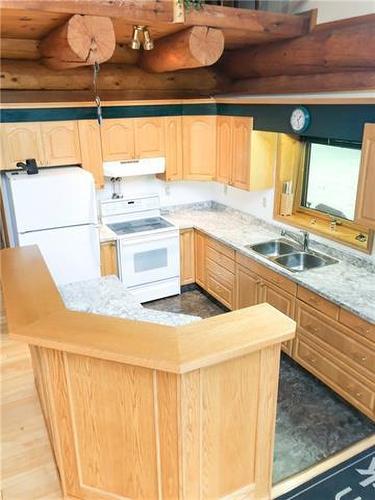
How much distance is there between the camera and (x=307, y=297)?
3.31 m

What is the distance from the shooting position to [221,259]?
178 inches

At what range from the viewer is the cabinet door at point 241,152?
4.23 m

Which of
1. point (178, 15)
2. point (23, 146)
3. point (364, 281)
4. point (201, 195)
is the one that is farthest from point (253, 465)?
point (201, 195)

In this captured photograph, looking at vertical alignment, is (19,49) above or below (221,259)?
above

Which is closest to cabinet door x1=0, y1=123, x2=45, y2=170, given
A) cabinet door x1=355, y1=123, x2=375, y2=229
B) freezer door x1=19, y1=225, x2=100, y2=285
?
freezer door x1=19, y1=225, x2=100, y2=285

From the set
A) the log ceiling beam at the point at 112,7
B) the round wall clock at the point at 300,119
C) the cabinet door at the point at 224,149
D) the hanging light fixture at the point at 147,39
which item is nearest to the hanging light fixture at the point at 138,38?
the hanging light fixture at the point at 147,39

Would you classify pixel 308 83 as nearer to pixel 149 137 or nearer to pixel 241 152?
pixel 241 152

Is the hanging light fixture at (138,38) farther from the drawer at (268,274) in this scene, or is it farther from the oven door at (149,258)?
the drawer at (268,274)

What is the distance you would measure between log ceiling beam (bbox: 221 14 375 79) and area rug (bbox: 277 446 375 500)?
2.76m

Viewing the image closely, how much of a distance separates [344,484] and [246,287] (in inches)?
79.7

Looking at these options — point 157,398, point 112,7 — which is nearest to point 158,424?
point 157,398

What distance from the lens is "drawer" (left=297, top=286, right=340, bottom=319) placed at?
10.0 feet

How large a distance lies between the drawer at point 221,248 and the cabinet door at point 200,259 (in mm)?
127

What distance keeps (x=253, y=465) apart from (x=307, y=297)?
1.56 m
